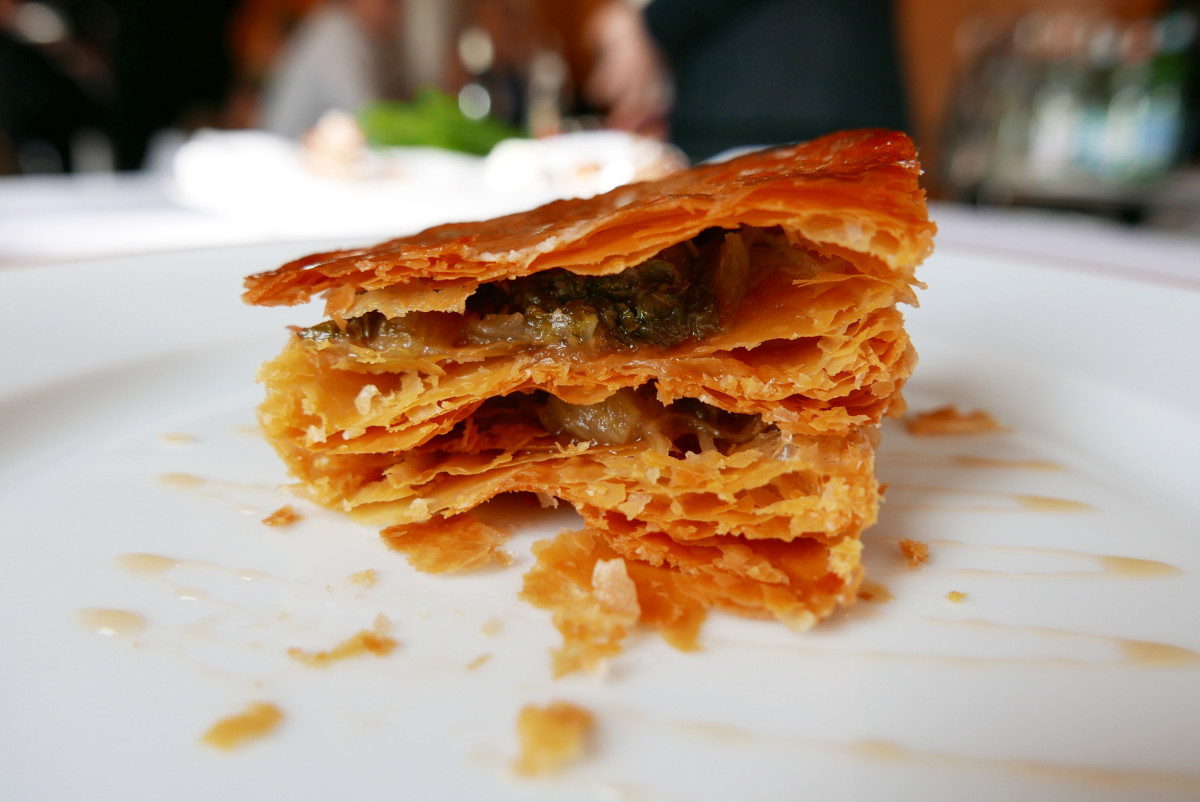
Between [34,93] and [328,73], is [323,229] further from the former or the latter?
[34,93]

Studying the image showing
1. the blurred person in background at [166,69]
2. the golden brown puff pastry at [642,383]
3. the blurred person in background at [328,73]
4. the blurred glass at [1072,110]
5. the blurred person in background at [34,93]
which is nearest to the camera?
the golden brown puff pastry at [642,383]

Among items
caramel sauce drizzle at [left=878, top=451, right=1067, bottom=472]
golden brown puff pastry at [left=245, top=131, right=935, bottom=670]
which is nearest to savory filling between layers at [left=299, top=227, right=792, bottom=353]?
golden brown puff pastry at [left=245, top=131, right=935, bottom=670]

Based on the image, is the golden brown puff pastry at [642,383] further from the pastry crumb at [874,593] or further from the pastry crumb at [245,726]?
the pastry crumb at [245,726]

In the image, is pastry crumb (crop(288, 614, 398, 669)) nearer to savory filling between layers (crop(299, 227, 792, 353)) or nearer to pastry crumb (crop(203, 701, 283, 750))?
pastry crumb (crop(203, 701, 283, 750))

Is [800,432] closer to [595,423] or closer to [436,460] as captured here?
[595,423]

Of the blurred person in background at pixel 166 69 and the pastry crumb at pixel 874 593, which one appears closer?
the pastry crumb at pixel 874 593

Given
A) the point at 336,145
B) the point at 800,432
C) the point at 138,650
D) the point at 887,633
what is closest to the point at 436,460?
the point at 138,650

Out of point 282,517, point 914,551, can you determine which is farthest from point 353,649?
point 914,551

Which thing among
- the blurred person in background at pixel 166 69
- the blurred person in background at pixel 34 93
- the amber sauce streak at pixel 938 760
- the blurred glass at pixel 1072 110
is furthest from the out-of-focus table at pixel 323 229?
the blurred person in background at pixel 166 69
